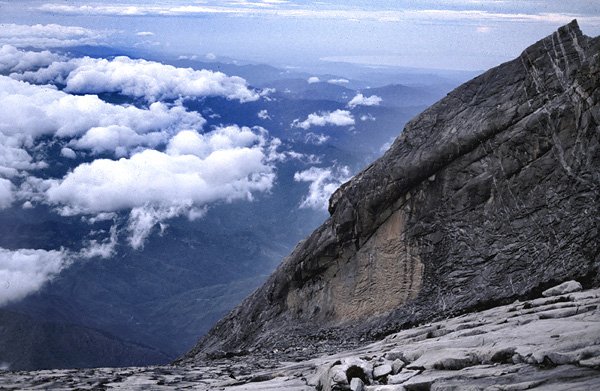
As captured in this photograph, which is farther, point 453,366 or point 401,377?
point 401,377

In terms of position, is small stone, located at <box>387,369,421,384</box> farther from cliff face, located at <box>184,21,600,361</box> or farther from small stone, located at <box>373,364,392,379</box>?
cliff face, located at <box>184,21,600,361</box>

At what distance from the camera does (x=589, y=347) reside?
16.3 meters

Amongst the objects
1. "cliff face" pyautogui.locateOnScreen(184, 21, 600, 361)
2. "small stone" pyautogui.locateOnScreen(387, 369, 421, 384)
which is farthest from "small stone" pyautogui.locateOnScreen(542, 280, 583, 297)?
"small stone" pyautogui.locateOnScreen(387, 369, 421, 384)

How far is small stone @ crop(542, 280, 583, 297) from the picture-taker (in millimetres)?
26922

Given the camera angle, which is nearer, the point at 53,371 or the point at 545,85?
the point at 53,371

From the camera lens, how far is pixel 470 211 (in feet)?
121

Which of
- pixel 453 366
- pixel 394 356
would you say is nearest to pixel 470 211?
pixel 394 356

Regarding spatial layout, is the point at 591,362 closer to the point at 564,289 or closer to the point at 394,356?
the point at 394,356

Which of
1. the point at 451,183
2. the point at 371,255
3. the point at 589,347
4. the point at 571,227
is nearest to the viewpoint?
the point at 589,347

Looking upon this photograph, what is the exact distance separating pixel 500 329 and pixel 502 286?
11.3m

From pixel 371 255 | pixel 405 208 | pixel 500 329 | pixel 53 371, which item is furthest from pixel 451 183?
pixel 53 371

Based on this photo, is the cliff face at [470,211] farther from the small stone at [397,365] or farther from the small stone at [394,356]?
the small stone at [397,365]

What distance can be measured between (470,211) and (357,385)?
66.5ft

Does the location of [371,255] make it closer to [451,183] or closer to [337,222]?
[337,222]
